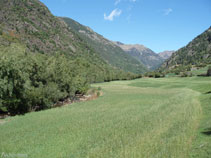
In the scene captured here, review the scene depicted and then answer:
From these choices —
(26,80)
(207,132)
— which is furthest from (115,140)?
(26,80)

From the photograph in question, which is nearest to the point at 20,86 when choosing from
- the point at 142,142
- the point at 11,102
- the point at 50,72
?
the point at 11,102

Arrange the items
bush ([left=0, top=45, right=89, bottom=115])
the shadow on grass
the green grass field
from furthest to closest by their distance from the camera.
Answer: bush ([left=0, top=45, right=89, bottom=115])
the shadow on grass
the green grass field

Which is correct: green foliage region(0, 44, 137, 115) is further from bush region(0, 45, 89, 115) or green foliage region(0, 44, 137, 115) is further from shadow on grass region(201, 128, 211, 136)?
shadow on grass region(201, 128, 211, 136)

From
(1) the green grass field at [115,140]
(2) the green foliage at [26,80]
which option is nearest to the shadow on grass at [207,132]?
(1) the green grass field at [115,140]

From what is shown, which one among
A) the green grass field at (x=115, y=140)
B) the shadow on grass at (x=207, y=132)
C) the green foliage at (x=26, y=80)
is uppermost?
the green foliage at (x=26, y=80)

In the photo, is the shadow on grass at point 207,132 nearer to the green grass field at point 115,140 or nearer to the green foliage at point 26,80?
the green grass field at point 115,140

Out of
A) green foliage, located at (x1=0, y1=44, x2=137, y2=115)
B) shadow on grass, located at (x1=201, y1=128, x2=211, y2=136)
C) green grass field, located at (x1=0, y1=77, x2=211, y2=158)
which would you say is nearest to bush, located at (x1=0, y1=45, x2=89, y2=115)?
green foliage, located at (x1=0, y1=44, x2=137, y2=115)

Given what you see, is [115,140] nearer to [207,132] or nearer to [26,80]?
[207,132]

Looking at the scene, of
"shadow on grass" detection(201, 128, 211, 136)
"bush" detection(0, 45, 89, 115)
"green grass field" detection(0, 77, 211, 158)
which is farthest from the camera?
"bush" detection(0, 45, 89, 115)

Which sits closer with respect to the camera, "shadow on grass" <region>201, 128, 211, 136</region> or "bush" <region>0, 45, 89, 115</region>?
"shadow on grass" <region>201, 128, 211, 136</region>

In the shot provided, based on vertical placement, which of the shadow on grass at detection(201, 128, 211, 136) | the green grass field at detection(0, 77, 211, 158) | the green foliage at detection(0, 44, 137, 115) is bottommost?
the green grass field at detection(0, 77, 211, 158)

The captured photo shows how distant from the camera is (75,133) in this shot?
1727cm

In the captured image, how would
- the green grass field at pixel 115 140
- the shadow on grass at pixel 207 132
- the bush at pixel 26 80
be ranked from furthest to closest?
1. the bush at pixel 26 80
2. the shadow on grass at pixel 207 132
3. the green grass field at pixel 115 140

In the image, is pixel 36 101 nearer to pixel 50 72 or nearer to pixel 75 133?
pixel 50 72
